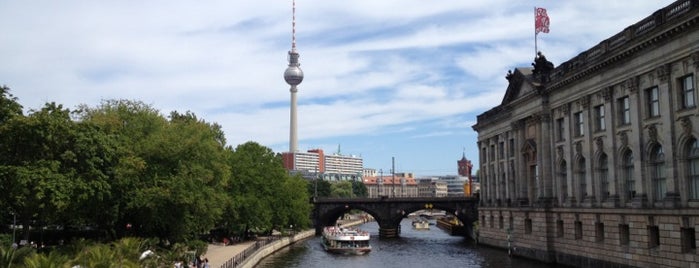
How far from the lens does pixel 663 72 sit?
4641 centimetres

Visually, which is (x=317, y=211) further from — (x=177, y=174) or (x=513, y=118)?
(x=177, y=174)

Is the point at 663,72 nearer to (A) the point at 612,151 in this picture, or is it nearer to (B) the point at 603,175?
(A) the point at 612,151

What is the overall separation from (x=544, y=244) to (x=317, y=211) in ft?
231

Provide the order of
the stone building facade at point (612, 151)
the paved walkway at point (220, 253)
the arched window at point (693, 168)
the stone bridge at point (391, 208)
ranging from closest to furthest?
1. the arched window at point (693, 168)
2. the stone building facade at point (612, 151)
3. the paved walkway at point (220, 253)
4. the stone bridge at point (391, 208)

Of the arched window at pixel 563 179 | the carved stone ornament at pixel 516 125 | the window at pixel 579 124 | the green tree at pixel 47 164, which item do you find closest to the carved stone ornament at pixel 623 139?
the window at pixel 579 124

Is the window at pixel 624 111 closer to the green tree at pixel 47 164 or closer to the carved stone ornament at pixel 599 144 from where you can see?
the carved stone ornament at pixel 599 144

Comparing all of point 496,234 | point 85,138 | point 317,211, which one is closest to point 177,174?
point 85,138

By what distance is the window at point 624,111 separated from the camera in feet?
172

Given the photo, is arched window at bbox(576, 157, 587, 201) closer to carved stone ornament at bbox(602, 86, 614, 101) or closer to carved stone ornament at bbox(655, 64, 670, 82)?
carved stone ornament at bbox(602, 86, 614, 101)

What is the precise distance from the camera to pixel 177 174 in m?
57.7

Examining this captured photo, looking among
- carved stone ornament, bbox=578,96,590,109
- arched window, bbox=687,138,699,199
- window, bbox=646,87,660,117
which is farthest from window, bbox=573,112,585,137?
arched window, bbox=687,138,699,199

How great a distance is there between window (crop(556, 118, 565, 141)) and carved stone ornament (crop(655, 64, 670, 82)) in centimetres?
1858

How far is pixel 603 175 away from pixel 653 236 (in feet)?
29.9

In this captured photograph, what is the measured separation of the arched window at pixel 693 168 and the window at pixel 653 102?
14.6 ft
